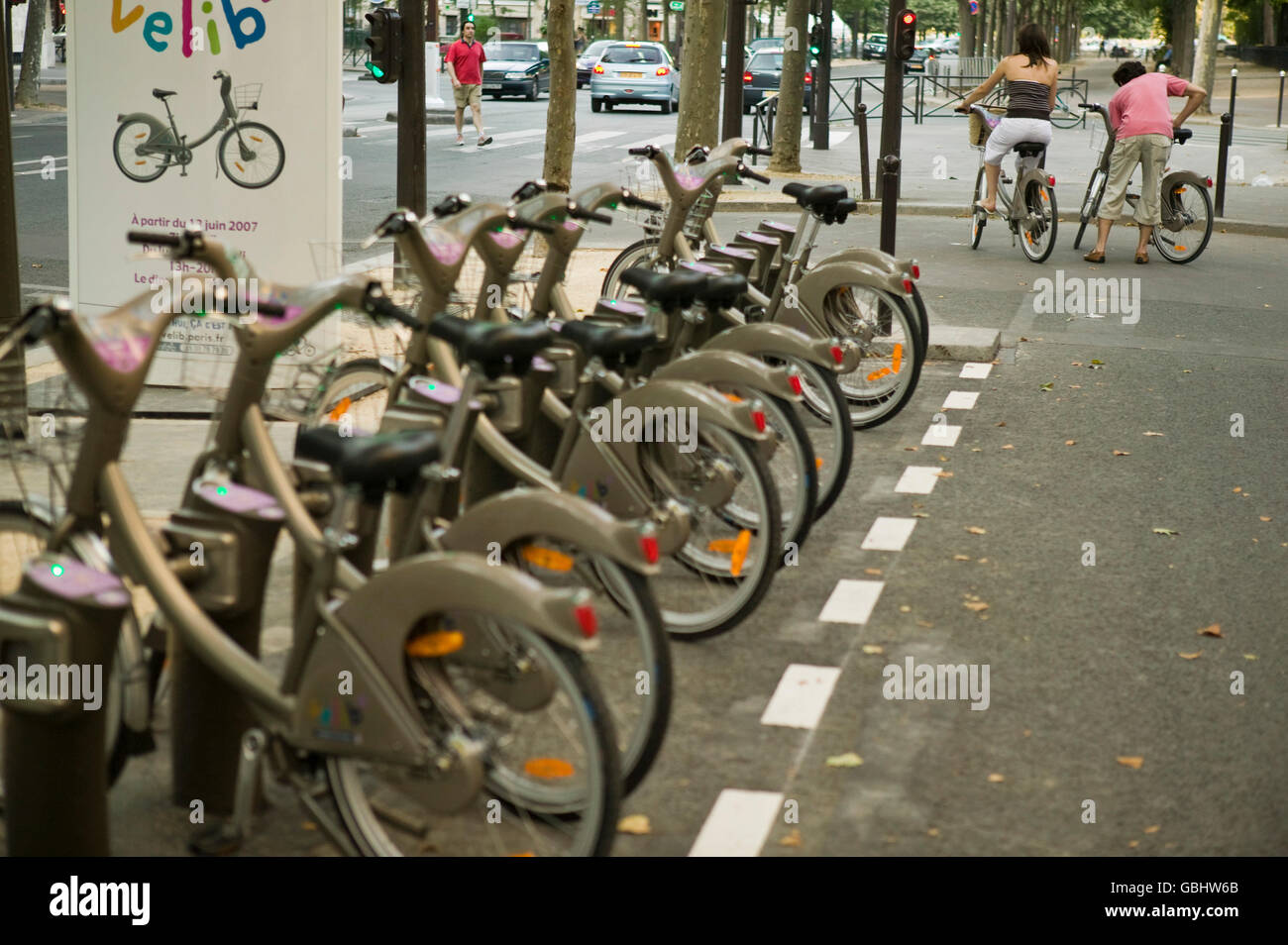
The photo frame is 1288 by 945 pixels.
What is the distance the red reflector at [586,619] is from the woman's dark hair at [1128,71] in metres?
11.2

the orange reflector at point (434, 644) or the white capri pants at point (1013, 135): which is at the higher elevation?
the white capri pants at point (1013, 135)

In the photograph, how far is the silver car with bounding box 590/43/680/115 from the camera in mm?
36469

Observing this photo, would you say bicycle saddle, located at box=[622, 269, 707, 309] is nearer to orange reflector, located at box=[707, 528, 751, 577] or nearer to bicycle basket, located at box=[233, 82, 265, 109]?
orange reflector, located at box=[707, 528, 751, 577]

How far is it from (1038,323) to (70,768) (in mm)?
8676

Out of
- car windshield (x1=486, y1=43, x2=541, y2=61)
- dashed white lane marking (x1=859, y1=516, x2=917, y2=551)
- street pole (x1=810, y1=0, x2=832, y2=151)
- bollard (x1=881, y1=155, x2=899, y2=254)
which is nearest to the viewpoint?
dashed white lane marking (x1=859, y1=516, x2=917, y2=551)

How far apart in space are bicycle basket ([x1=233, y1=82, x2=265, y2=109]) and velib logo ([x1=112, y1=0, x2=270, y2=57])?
18cm

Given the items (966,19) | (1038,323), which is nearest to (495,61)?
(966,19)

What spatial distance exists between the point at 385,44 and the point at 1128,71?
6.77m

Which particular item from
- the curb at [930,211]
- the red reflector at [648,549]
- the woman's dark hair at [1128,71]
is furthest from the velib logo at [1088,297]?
the red reflector at [648,549]

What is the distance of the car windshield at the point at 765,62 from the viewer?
121 ft

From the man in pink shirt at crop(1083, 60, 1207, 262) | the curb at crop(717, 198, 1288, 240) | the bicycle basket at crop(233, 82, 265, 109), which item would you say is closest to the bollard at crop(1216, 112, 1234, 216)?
the curb at crop(717, 198, 1288, 240)

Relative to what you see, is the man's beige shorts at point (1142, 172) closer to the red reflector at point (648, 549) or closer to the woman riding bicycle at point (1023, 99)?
the woman riding bicycle at point (1023, 99)
